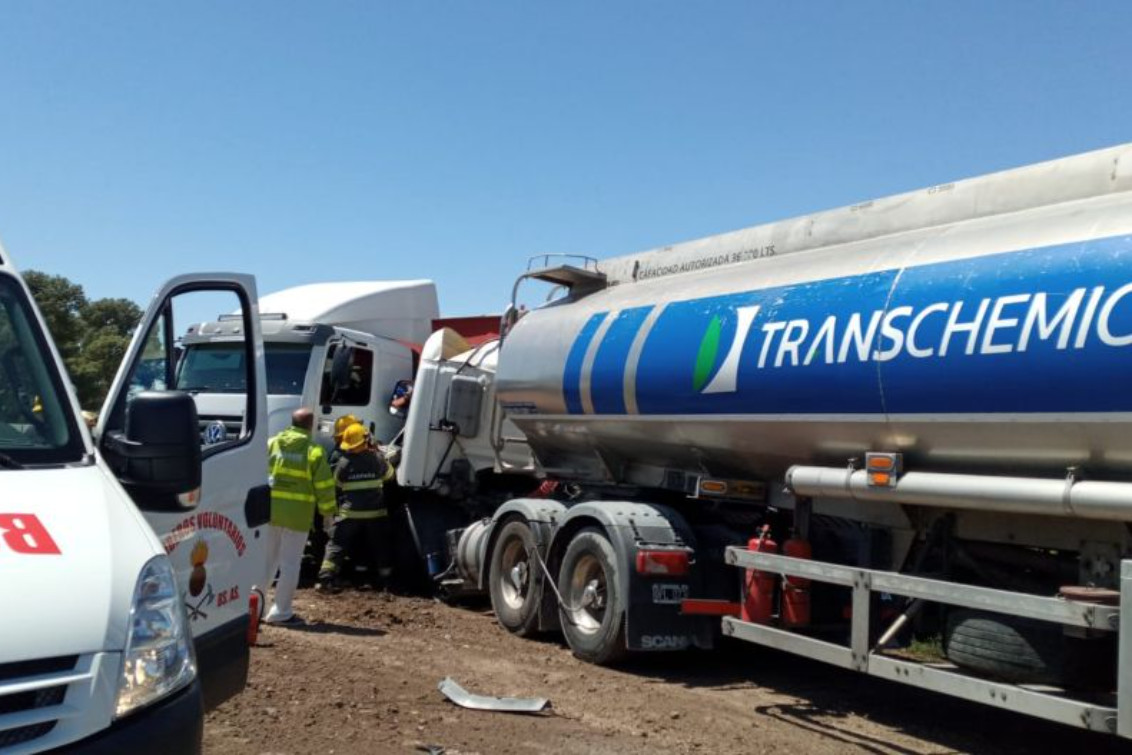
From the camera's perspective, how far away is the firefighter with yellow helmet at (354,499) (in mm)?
10758

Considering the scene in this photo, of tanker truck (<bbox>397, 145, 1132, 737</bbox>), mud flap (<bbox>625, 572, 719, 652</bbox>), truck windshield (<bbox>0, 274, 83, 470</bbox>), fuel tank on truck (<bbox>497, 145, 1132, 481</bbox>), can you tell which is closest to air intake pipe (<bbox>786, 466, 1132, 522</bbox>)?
tanker truck (<bbox>397, 145, 1132, 737</bbox>)

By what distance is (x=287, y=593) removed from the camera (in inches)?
360

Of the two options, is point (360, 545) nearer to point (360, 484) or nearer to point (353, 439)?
point (360, 484)

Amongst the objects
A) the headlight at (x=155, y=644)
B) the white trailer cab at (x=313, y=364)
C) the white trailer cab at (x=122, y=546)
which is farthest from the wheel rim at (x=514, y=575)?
the headlight at (x=155, y=644)

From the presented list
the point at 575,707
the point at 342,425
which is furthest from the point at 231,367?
the point at 575,707

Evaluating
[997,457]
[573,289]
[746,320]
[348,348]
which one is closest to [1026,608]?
[997,457]

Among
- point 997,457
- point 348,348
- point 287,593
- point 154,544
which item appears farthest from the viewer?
point 348,348

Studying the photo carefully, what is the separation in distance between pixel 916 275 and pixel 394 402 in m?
7.75

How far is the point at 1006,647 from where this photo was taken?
554 centimetres

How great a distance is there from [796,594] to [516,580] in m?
3.21

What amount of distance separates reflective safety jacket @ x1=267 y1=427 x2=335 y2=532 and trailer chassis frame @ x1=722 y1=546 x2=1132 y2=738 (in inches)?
160

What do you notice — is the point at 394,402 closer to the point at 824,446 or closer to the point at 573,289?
the point at 573,289

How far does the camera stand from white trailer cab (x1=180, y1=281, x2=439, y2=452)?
11.5 m

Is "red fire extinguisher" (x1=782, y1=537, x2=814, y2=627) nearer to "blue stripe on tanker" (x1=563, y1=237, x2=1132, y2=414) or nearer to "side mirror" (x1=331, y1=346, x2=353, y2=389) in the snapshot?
"blue stripe on tanker" (x1=563, y1=237, x2=1132, y2=414)
